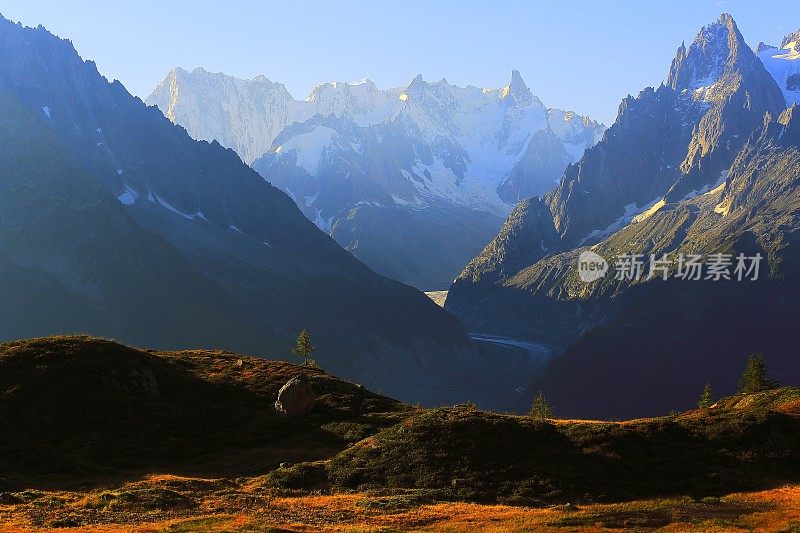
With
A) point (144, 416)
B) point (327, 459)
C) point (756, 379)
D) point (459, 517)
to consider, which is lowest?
point (459, 517)

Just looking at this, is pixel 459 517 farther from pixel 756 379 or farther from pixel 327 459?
pixel 756 379

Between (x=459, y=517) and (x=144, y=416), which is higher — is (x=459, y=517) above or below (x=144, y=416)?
below

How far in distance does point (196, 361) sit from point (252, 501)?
52694mm

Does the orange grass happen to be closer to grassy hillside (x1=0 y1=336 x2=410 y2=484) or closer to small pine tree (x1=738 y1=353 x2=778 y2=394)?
grassy hillside (x1=0 y1=336 x2=410 y2=484)

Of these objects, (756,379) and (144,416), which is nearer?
(144,416)

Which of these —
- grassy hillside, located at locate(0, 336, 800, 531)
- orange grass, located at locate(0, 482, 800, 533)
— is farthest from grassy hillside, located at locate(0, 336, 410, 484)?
orange grass, located at locate(0, 482, 800, 533)

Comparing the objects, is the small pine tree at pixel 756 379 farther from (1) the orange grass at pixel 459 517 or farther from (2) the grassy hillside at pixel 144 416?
(1) the orange grass at pixel 459 517

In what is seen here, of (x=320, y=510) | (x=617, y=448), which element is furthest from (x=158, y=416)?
(x=617, y=448)

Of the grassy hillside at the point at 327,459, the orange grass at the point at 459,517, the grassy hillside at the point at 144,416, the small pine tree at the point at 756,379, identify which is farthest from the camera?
the small pine tree at the point at 756,379

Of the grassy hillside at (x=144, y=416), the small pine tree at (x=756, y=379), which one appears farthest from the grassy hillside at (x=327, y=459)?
the small pine tree at (x=756, y=379)

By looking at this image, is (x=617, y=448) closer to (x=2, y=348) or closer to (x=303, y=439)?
(x=303, y=439)

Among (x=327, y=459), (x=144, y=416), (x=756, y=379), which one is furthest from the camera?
(x=756, y=379)

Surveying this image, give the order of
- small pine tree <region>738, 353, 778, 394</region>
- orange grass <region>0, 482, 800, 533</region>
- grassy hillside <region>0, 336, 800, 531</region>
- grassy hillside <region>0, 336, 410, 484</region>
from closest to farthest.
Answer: orange grass <region>0, 482, 800, 533</region> < grassy hillside <region>0, 336, 800, 531</region> < grassy hillside <region>0, 336, 410, 484</region> < small pine tree <region>738, 353, 778, 394</region>

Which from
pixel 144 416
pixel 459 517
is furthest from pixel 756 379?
pixel 459 517
